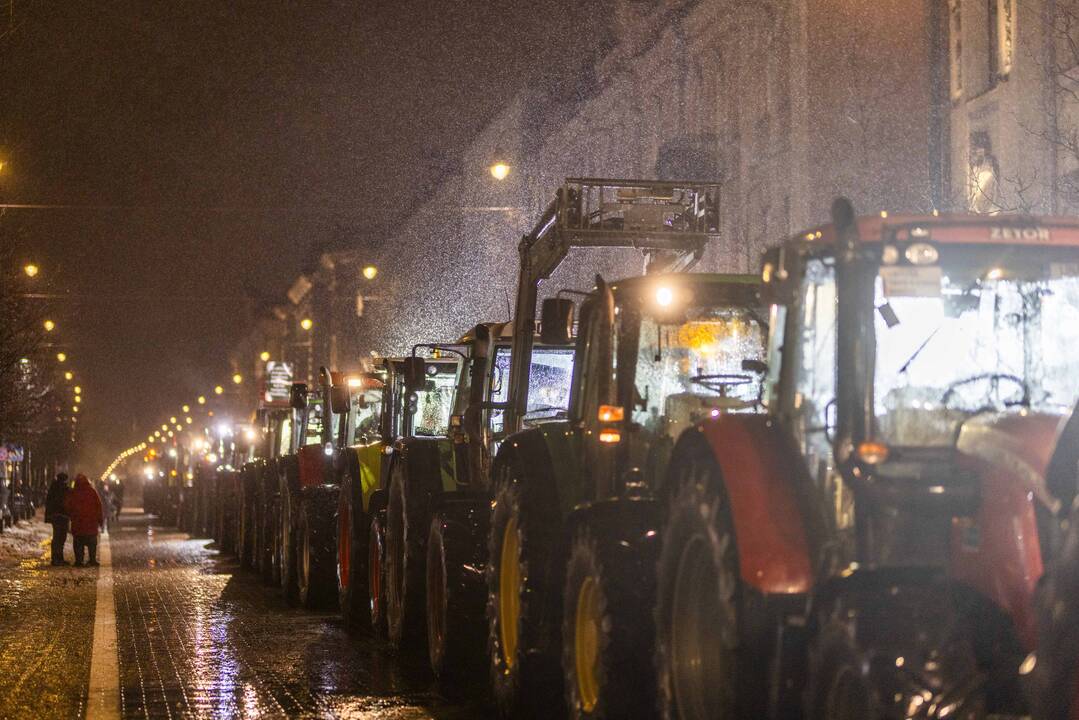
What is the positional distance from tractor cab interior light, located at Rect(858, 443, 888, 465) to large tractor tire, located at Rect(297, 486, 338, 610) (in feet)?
41.2

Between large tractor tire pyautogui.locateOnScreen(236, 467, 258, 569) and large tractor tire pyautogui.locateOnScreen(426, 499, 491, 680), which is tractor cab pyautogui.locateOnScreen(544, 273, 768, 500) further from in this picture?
large tractor tire pyautogui.locateOnScreen(236, 467, 258, 569)

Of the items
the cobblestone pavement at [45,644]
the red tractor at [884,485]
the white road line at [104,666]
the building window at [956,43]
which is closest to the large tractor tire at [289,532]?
the white road line at [104,666]

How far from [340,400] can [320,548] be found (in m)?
1.64

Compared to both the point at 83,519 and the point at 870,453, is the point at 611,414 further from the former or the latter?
the point at 83,519

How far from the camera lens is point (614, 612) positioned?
25.5ft

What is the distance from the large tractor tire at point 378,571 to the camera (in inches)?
585

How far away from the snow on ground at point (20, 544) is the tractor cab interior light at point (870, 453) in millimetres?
26192

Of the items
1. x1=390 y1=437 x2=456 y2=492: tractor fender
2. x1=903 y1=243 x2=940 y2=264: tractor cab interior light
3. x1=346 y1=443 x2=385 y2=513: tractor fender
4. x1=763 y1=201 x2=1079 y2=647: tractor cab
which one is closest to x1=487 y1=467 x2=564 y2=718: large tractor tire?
x1=763 y1=201 x2=1079 y2=647: tractor cab

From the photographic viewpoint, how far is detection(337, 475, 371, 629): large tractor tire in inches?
631

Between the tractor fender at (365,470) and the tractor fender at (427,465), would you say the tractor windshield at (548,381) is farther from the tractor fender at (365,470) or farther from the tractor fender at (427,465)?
the tractor fender at (365,470)

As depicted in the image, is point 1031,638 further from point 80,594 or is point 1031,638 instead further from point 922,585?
point 80,594

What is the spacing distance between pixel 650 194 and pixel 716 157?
103 ft

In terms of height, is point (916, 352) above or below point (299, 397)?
below

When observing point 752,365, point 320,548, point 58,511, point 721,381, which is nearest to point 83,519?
point 58,511
